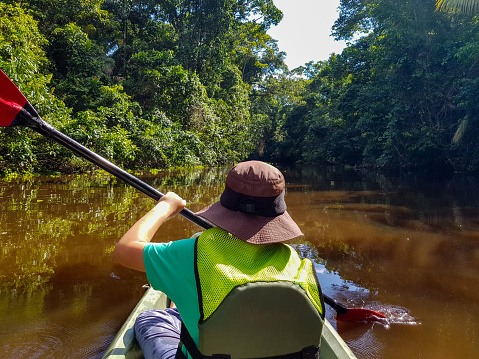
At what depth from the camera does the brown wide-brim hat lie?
108 cm

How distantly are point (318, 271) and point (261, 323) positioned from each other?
101 inches

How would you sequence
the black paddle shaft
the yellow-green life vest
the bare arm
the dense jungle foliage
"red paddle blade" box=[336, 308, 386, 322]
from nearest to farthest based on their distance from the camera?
1. the yellow-green life vest
2. the bare arm
3. the black paddle shaft
4. "red paddle blade" box=[336, 308, 386, 322]
5. the dense jungle foliage

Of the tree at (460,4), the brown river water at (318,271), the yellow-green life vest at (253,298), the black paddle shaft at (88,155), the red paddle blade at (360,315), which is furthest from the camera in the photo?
the tree at (460,4)

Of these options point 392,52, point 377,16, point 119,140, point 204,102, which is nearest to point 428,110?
point 392,52

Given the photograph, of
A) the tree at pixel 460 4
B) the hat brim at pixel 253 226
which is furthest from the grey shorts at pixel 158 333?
the tree at pixel 460 4

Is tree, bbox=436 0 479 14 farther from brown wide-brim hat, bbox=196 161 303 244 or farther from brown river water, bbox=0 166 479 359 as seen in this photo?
brown wide-brim hat, bbox=196 161 303 244

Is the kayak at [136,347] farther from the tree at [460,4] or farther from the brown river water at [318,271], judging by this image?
the tree at [460,4]

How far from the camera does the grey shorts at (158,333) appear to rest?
1492 millimetres

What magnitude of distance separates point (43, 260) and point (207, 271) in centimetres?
307

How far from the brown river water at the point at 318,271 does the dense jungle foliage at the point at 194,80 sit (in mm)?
3862

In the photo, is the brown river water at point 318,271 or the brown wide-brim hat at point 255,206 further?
the brown river water at point 318,271

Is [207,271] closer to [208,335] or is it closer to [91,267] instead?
[208,335]

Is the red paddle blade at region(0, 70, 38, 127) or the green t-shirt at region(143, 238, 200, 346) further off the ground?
the red paddle blade at region(0, 70, 38, 127)

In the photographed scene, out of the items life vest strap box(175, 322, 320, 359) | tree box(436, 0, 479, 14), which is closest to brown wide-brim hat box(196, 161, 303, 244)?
life vest strap box(175, 322, 320, 359)
